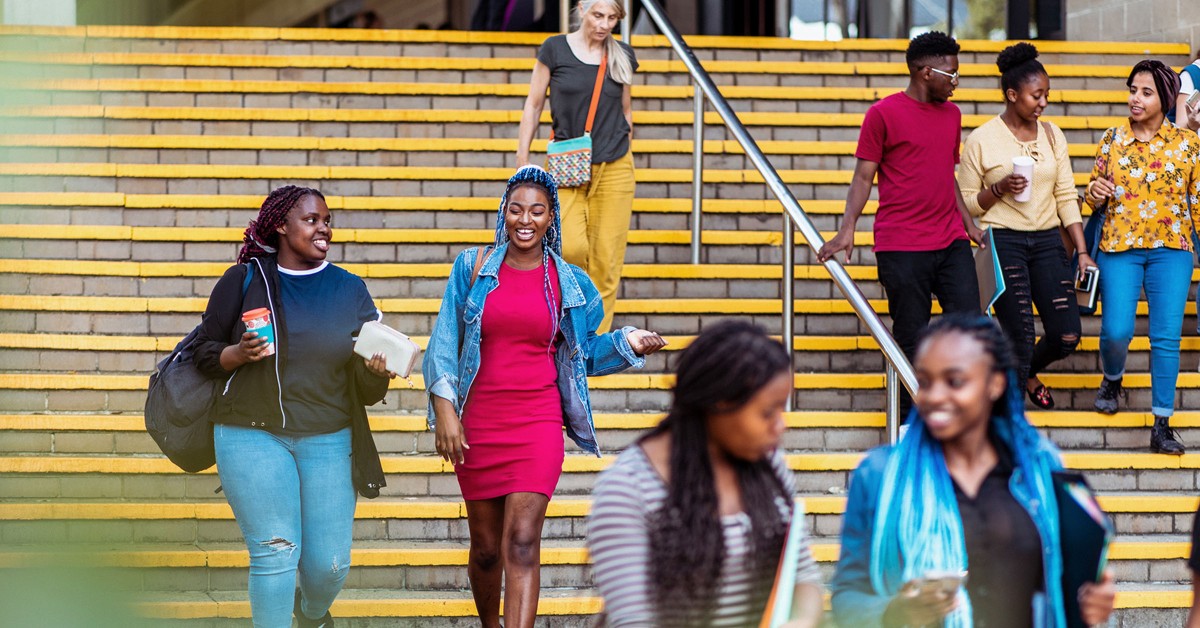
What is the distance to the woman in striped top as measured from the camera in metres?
2.32

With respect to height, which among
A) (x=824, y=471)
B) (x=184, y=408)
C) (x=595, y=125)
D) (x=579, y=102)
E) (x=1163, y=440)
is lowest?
(x=824, y=471)

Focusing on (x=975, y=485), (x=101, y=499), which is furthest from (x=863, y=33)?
(x=101, y=499)

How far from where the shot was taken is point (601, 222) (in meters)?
6.75

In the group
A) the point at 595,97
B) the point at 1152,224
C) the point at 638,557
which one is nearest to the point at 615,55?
the point at 595,97

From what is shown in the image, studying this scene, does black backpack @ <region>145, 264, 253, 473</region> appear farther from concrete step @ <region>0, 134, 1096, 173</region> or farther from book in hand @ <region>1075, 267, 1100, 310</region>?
concrete step @ <region>0, 134, 1096, 173</region>

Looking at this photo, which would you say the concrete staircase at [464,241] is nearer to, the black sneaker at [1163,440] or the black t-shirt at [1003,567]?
the black sneaker at [1163,440]

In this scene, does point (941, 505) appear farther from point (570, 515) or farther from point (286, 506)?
point (570, 515)

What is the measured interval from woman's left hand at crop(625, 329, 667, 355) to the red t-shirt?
2322mm

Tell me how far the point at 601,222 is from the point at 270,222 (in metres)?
2.63

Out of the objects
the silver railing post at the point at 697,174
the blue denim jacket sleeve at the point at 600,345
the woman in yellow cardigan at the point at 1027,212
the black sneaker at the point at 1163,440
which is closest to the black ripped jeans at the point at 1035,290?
the woman in yellow cardigan at the point at 1027,212

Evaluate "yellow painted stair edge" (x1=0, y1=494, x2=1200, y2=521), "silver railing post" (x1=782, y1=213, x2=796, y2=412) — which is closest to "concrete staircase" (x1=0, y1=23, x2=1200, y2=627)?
"yellow painted stair edge" (x1=0, y1=494, x2=1200, y2=521)

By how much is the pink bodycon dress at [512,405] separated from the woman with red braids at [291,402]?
0.34 meters

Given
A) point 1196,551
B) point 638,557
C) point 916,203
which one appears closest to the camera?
point 638,557

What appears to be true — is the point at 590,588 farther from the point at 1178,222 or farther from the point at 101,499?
the point at 101,499
